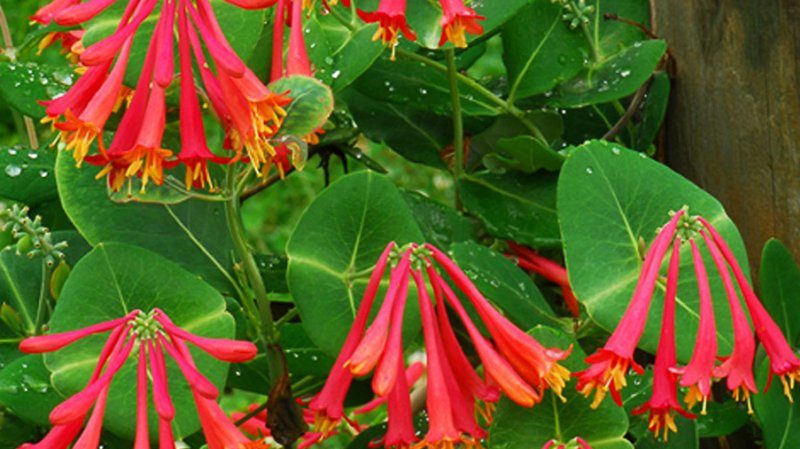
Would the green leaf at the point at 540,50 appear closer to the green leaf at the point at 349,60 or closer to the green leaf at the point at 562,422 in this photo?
the green leaf at the point at 349,60

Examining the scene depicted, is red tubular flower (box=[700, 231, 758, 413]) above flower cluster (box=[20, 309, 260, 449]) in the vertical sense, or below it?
below

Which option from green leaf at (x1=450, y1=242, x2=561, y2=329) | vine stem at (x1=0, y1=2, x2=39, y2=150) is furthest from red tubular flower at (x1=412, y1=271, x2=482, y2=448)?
vine stem at (x1=0, y1=2, x2=39, y2=150)

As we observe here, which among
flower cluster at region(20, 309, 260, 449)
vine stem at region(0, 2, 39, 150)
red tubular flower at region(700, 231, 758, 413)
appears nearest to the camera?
flower cluster at region(20, 309, 260, 449)

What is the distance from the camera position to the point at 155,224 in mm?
1219

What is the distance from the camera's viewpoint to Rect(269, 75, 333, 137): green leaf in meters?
1.08

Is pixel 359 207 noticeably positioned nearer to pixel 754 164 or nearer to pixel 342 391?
pixel 342 391

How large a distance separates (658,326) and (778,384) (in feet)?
0.52

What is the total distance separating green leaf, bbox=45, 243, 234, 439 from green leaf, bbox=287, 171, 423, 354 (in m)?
0.06

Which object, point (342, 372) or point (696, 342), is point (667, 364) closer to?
point (696, 342)

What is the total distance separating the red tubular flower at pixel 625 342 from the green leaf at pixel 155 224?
339mm

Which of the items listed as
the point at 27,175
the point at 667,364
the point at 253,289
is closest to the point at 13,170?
the point at 27,175

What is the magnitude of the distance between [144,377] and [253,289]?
0.21m

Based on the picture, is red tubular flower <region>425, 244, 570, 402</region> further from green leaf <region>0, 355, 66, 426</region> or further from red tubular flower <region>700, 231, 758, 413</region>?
green leaf <region>0, 355, 66, 426</region>

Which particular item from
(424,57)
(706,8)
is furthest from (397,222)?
(706,8)
